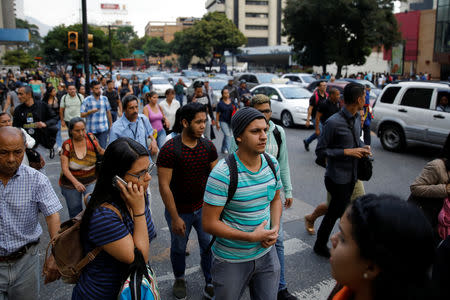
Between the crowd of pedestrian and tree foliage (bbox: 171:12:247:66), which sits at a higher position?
tree foliage (bbox: 171:12:247:66)

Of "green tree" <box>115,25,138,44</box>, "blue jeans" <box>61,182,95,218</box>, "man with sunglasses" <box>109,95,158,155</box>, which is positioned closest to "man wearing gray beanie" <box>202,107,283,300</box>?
"blue jeans" <box>61,182,95,218</box>

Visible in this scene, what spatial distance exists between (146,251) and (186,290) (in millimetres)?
1935

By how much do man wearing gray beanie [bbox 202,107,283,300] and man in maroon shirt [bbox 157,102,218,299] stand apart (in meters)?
0.87

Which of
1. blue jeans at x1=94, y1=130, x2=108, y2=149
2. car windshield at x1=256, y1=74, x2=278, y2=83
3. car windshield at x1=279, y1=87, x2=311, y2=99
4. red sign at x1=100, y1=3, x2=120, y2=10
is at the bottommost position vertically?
blue jeans at x1=94, y1=130, x2=108, y2=149

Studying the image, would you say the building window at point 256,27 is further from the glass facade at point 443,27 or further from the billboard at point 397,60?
the glass facade at point 443,27

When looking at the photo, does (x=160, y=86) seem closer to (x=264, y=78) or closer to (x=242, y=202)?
(x=264, y=78)

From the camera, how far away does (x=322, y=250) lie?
15.2 feet

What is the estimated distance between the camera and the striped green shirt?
102 inches

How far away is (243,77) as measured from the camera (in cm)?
2361

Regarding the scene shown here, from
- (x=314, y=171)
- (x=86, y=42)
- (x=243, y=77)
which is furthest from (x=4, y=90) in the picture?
(x=314, y=171)

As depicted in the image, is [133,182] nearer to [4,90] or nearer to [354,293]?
[354,293]

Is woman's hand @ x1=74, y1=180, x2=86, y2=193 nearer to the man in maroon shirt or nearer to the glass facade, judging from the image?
the man in maroon shirt

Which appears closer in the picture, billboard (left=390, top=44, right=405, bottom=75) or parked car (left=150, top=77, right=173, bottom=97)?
parked car (left=150, top=77, right=173, bottom=97)

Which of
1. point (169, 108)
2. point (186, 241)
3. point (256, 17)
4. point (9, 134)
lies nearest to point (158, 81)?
point (169, 108)
